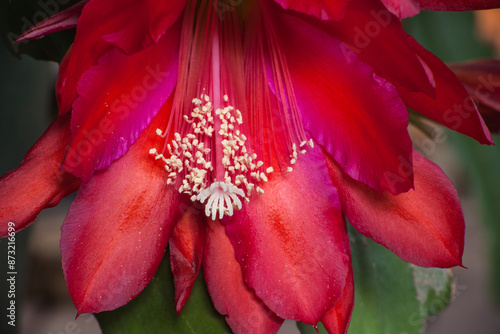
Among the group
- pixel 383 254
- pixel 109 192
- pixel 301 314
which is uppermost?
pixel 109 192

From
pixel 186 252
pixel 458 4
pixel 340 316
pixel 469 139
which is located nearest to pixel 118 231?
pixel 186 252

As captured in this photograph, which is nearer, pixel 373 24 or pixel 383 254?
pixel 373 24

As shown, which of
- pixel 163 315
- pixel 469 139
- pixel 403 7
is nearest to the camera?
pixel 403 7

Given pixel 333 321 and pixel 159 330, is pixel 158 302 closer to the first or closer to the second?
pixel 159 330

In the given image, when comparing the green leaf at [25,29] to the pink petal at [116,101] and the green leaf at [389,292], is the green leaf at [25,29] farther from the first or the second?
the green leaf at [389,292]

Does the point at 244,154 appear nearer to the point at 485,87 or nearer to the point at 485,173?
the point at 485,87

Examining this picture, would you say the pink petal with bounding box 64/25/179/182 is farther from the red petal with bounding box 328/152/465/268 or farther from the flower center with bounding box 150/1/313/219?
the red petal with bounding box 328/152/465/268

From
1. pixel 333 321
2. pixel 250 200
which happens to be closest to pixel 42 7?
pixel 250 200
